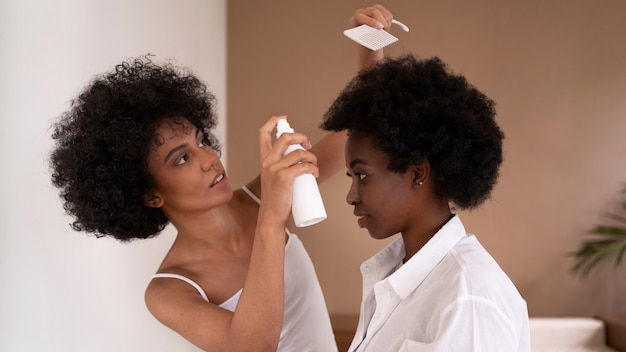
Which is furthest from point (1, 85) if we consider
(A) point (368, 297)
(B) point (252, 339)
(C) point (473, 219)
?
(C) point (473, 219)

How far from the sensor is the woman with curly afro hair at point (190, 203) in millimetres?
998

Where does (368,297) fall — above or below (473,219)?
above

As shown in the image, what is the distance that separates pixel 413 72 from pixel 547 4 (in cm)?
298

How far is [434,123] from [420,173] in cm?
9

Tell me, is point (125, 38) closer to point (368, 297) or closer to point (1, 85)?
point (1, 85)

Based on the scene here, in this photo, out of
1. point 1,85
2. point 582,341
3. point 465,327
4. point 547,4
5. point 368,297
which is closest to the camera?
point 465,327

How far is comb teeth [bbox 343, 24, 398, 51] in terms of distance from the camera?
124 cm

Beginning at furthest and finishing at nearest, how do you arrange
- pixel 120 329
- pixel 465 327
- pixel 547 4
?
pixel 547 4, pixel 120 329, pixel 465 327

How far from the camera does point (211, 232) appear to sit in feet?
4.59

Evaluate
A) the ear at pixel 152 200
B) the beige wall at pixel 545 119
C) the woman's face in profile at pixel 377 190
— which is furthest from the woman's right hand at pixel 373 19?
the beige wall at pixel 545 119

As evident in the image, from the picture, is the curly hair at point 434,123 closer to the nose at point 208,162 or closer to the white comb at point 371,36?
the white comb at point 371,36

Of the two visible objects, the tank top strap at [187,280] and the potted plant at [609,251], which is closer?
the tank top strap at [187,280]

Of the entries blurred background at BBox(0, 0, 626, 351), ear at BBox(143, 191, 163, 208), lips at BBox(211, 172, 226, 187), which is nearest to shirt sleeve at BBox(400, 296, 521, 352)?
lips at BBox(211, 172, 226, 187)

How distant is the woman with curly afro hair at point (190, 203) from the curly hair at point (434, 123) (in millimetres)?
140
